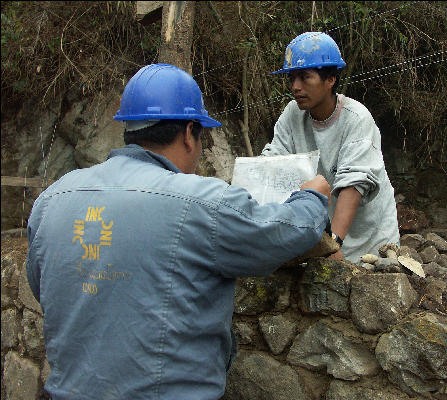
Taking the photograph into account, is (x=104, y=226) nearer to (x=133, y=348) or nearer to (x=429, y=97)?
(x=133, y=348)

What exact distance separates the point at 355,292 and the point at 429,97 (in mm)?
3464

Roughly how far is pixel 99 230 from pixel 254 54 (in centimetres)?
422

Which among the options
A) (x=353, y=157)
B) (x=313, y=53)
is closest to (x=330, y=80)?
(x=313, y=53)

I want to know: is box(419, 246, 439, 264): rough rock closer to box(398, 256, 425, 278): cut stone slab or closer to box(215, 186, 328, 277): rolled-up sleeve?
box(398, 256, 425, 278): cut stone slab

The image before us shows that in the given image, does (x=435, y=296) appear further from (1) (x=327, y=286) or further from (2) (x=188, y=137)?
(2) (x=188, y=137)

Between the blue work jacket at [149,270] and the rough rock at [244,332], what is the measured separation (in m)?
0.70

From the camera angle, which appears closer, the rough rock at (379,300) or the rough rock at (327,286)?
the rough rock at (379,300)

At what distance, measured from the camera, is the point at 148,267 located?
4.23 ft

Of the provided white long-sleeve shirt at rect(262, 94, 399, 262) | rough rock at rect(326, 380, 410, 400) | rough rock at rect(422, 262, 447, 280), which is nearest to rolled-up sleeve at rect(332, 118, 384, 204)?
white long-sleeve shirt at rect(262, 94, 399, 262)

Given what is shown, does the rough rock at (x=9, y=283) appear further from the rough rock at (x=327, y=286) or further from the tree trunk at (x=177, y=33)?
the rough rock at (x=327, y=286)

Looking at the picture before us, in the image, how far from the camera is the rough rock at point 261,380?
6.41 ft

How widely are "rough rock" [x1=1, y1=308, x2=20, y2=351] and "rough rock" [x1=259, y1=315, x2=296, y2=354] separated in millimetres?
2708

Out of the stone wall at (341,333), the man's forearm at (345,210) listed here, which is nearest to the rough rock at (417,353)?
the stone wall at (341,333)

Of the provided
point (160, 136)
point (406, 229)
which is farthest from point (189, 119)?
point (406, 229)
